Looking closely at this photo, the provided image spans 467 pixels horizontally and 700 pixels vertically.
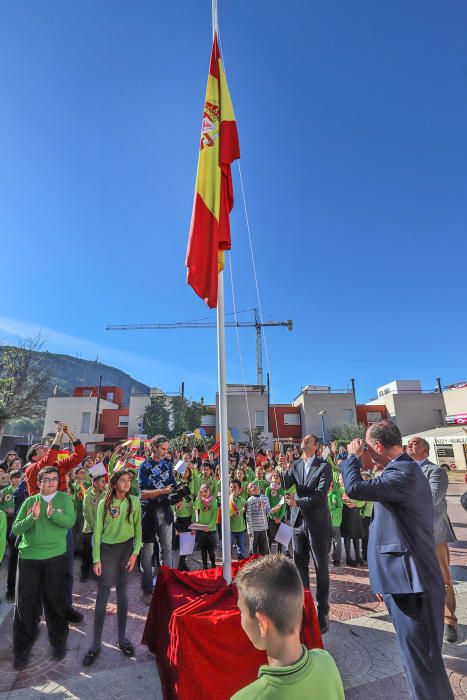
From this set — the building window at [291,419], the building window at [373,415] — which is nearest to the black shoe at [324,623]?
the building window at [291,419]

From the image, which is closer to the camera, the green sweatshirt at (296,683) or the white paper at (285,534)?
the green sweatshirt at (296,683)

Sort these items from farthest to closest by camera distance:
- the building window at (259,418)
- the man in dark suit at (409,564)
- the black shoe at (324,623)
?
the building window at (259,418)
the black shoe at (324,623)
the man in dark suit at (409,564)

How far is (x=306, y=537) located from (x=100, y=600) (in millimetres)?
2422

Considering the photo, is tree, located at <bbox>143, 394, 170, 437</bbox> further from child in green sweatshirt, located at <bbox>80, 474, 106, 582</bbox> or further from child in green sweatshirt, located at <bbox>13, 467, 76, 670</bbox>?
child in green sweatshirt, located at <bbox>13, 467, 76, 670</bbox>

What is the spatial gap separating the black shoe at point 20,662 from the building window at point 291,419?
1447 inches

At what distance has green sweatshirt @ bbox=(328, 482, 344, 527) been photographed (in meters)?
6.79

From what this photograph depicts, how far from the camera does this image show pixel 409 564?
2480 mm

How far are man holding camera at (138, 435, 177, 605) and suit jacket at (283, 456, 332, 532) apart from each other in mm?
2002

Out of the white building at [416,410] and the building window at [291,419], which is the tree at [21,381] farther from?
the white building at [416,410]

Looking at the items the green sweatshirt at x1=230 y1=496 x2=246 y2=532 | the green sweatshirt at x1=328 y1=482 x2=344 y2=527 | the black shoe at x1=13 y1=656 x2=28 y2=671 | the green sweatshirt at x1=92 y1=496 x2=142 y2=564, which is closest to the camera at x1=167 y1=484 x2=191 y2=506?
the green sweatshirt at x1=92 y1=496 x2=142 y2=564

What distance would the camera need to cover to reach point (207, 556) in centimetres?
672

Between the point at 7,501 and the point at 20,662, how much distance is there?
3125mm

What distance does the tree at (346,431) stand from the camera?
33719 millimetres

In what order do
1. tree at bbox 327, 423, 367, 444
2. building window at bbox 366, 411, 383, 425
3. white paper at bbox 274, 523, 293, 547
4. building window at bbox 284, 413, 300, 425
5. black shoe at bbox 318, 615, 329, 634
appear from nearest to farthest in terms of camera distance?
black shoe at bbox 318, 615, 329, 634 → white paper at bbox 274, 523, 293, 547 → tree at bbox 327, 423, 367, 444 → building window at bbox 366, 411, 383, 425 → building window at bbox 284, 413, 300, 425
